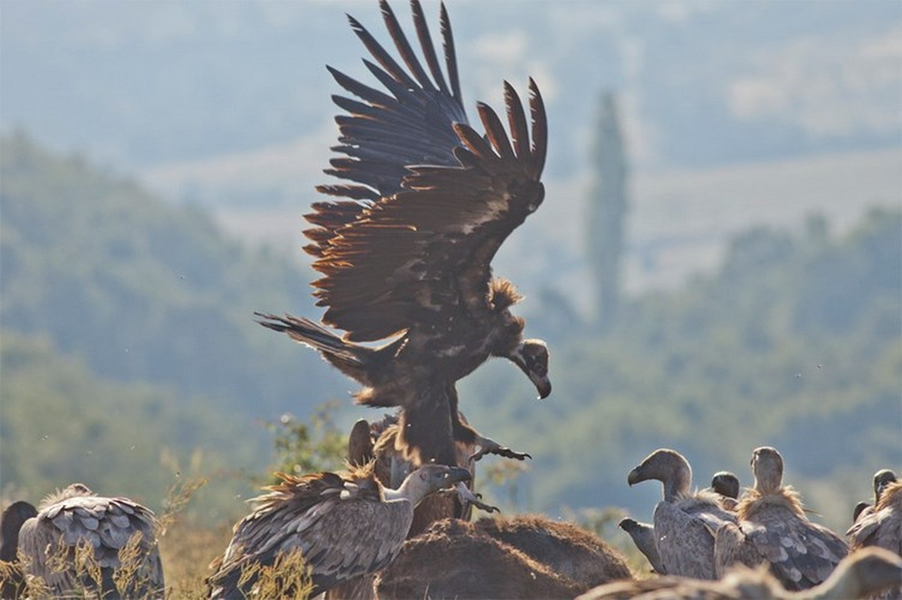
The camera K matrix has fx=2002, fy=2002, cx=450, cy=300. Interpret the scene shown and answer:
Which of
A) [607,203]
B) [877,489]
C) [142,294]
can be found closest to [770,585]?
[877,489]

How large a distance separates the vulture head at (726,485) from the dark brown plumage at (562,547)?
1135 mm

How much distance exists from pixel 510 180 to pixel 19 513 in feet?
8.66

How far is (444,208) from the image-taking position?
9.02 m

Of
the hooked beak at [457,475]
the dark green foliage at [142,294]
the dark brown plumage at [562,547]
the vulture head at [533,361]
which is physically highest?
the dark green foliage at [142,294]

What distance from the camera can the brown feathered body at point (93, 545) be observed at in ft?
25.6

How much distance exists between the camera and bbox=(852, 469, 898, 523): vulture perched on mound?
8297 millimetres

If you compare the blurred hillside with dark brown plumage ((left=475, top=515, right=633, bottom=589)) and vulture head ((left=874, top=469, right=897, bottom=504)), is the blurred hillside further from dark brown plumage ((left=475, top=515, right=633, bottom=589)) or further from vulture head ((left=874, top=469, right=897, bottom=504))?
dark brown plumage ((left=475, top=515, right=633, bottom=589))

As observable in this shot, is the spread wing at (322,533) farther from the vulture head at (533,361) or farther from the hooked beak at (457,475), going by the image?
the vulture head at (533,361)

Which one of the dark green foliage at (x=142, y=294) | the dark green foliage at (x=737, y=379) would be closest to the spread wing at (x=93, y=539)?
the dark green foliage at (x=737, y=379)

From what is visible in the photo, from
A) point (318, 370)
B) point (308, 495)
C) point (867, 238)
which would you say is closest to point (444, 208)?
point (308, 495)

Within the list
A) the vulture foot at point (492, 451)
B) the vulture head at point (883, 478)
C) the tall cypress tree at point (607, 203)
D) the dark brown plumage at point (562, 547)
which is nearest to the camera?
the dark brown plumage at point (562, 547)

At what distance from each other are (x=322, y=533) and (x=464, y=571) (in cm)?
66

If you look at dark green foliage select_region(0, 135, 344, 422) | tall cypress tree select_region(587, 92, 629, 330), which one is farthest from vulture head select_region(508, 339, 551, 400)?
tall cypress tree select_region(587, 92, 629, 330)

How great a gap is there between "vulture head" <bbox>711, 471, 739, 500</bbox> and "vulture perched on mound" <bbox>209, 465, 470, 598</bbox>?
6.62 feet
